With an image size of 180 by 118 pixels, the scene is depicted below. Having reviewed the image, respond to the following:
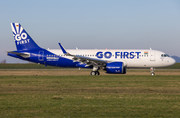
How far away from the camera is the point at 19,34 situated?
4128 centimetres

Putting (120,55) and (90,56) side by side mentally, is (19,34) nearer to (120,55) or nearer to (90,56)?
(90,56)

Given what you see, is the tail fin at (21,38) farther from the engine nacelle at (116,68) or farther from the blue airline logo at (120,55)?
the engine nacelle at (116,68)

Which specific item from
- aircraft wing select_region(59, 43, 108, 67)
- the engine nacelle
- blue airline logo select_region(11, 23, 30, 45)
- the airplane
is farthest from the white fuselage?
blue airline logo select_region(11, 23, 30, 45)

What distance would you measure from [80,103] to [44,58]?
2808 centimetres

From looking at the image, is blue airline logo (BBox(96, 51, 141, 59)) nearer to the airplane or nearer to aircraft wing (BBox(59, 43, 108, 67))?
the airplane

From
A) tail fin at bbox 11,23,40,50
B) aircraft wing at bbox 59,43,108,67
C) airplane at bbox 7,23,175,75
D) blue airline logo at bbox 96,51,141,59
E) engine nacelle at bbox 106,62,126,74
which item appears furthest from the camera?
tail fin at bbox 11,23,40,50

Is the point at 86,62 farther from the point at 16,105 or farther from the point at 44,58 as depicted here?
the point at 16,105

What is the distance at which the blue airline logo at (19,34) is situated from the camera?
41125mm

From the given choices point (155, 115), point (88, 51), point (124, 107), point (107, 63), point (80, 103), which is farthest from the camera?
point (88, 51)

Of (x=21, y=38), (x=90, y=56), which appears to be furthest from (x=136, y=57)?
(x=21, y=38)

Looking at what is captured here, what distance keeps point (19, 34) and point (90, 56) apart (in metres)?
12.1

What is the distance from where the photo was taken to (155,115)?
9977 mm

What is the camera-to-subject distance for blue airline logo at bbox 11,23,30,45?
4112cm

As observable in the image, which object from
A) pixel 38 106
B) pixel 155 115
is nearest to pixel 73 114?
pixel 38 106
